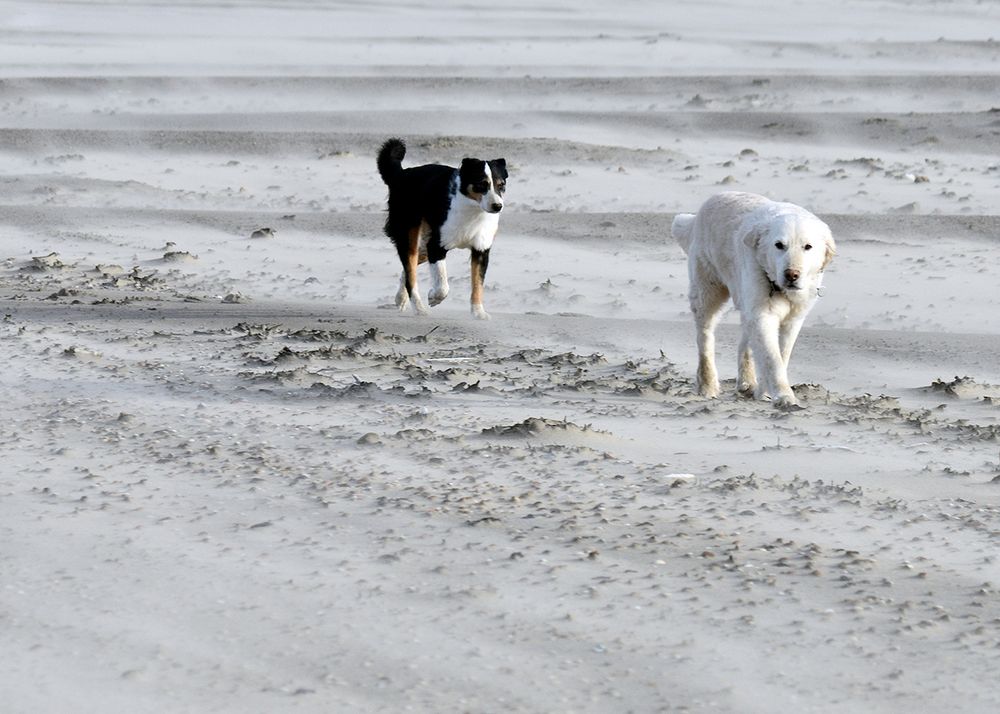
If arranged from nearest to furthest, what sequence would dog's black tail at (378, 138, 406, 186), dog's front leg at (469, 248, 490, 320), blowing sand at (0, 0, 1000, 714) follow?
blowing sand at (0, 0, 1000, 714)
dog's front leg at (469, 248, 490, 320)
dog's black tail at (378, 138, 406, 186)

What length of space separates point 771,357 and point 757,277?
380 mm

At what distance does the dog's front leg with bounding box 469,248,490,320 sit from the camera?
10.2 m

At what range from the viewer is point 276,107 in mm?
20578

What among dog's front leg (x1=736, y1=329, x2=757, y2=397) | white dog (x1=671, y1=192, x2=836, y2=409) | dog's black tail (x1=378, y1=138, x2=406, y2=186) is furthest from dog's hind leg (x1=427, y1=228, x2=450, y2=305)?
dog's front leg (x1=736, y1=329, x2=757, y2=397)

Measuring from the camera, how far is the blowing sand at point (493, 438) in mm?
4508

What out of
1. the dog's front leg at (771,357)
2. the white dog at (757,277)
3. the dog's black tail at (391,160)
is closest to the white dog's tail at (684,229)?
the white dog at (757,277)

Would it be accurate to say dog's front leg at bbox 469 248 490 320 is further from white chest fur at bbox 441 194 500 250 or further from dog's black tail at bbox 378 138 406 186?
dog's black tail at bbox 378 138 406 186

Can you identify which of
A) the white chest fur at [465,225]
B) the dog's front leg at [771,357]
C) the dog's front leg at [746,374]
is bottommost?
the dog's front leg at [746,374]

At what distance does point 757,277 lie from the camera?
7598 millimetres

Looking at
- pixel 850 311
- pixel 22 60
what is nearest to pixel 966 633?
pixel 850 311

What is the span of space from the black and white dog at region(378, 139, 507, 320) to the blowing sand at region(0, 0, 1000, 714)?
0.34 m

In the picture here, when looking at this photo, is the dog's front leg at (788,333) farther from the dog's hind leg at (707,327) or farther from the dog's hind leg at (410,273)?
the dog's hind leg at (410,273)

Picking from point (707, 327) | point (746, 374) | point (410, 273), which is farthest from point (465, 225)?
point (746, 374)

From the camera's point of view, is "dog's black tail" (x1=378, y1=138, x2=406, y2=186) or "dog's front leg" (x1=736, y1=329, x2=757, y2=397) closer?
"dog's front leg" (x1=736, y1=329, x2=757, y2=397)
